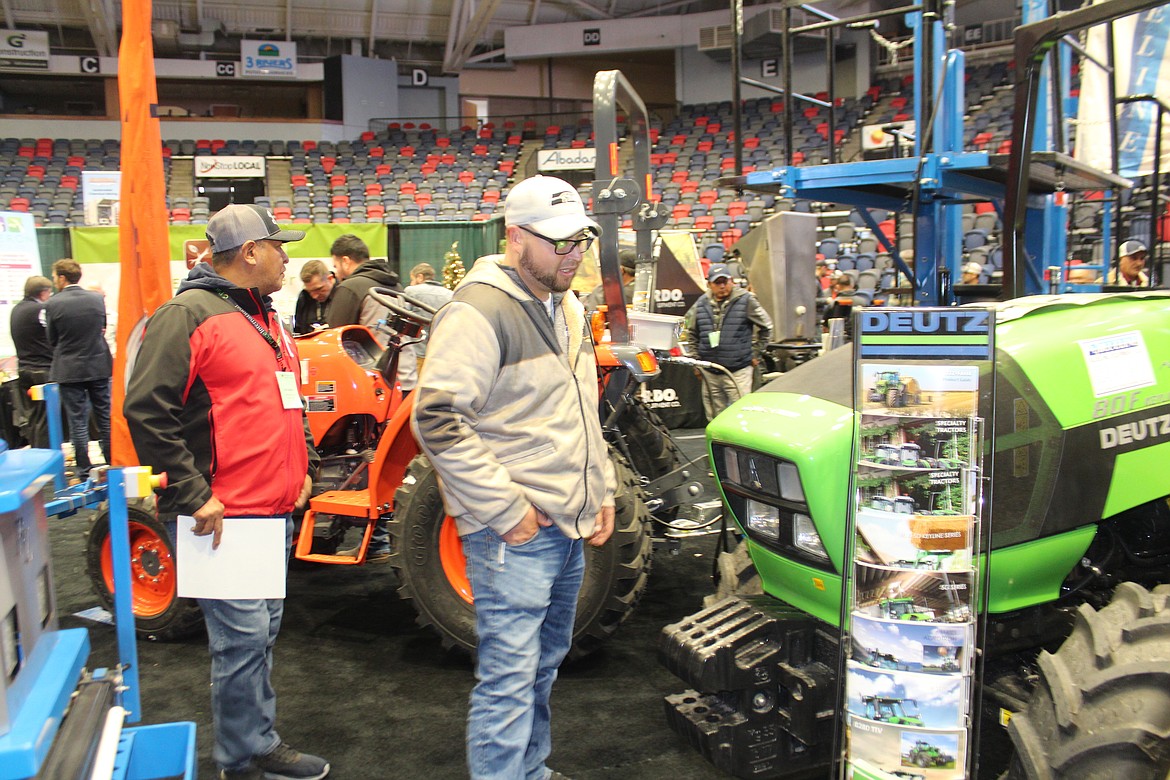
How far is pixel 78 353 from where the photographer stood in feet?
23.3

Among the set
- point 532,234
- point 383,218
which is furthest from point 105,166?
point 532,234

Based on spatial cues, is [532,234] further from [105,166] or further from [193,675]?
[105,166]

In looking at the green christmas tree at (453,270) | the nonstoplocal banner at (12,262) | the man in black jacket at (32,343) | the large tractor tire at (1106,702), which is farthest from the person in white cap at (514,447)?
the nonstoplocal banner at (12,262)

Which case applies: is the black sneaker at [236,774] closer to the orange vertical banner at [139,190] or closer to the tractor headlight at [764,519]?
the orange vertical banner at [139,190]

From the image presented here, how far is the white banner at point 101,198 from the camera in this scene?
1346cm

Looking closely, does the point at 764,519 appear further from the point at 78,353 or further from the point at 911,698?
the point at 78,353

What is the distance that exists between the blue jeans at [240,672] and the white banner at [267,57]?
24.9 m

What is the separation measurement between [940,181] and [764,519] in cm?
206

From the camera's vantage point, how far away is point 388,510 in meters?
3.99

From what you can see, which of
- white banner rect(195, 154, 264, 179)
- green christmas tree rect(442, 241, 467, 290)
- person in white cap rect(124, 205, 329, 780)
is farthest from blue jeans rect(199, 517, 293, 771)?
white banner rect(195, 154, 264, 179)

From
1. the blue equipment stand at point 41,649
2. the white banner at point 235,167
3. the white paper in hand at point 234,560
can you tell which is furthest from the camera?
the white banner at point 235,167

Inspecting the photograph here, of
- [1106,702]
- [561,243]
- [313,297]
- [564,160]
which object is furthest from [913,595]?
[564,160]

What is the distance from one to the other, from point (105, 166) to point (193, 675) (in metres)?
21.8

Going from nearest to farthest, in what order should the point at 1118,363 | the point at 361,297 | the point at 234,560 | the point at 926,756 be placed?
1. the point at 926,756
2. the point at 1118,363
3. the point at 234,560
4. the point at 361,297
